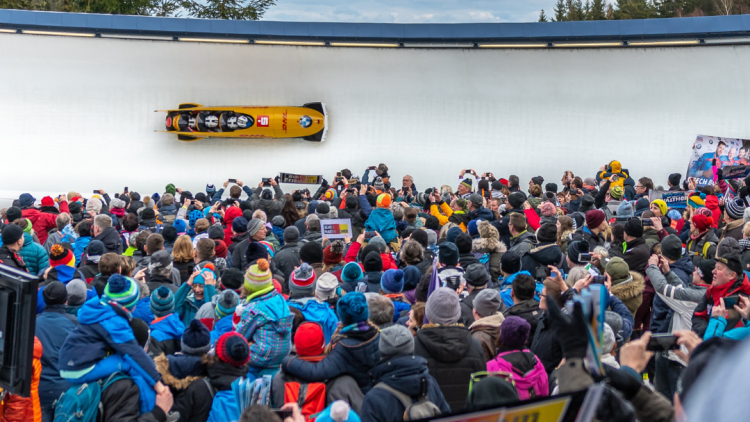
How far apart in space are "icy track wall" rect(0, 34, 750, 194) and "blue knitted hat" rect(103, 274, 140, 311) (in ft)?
33.1

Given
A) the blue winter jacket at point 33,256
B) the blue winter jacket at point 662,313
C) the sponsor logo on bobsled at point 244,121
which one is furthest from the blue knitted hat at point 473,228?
the sponsor logo on bobsled at point 244,121

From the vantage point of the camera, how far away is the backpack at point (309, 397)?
8.75 ft

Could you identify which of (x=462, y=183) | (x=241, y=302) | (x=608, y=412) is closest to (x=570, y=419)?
(x=608, y=412)

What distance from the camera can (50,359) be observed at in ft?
10.2

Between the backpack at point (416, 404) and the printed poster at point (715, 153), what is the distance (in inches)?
355

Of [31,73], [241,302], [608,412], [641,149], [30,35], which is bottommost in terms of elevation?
[241,302]

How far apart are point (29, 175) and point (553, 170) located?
37.3 ft

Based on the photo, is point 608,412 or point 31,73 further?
point 31,73

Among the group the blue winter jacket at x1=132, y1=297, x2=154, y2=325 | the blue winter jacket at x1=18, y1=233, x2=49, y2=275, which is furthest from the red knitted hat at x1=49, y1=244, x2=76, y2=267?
the blue winter jacket at x1=132, y1=297, x2=154, y2=325

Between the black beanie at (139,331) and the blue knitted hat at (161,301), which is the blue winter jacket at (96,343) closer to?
the black beanie at (139,331)

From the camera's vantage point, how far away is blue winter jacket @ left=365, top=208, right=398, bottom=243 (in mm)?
6008

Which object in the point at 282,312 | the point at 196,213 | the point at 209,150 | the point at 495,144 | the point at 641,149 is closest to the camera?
the point at 282,312

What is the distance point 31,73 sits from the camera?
13.8 m

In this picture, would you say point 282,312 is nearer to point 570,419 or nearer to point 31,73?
point 570,419
